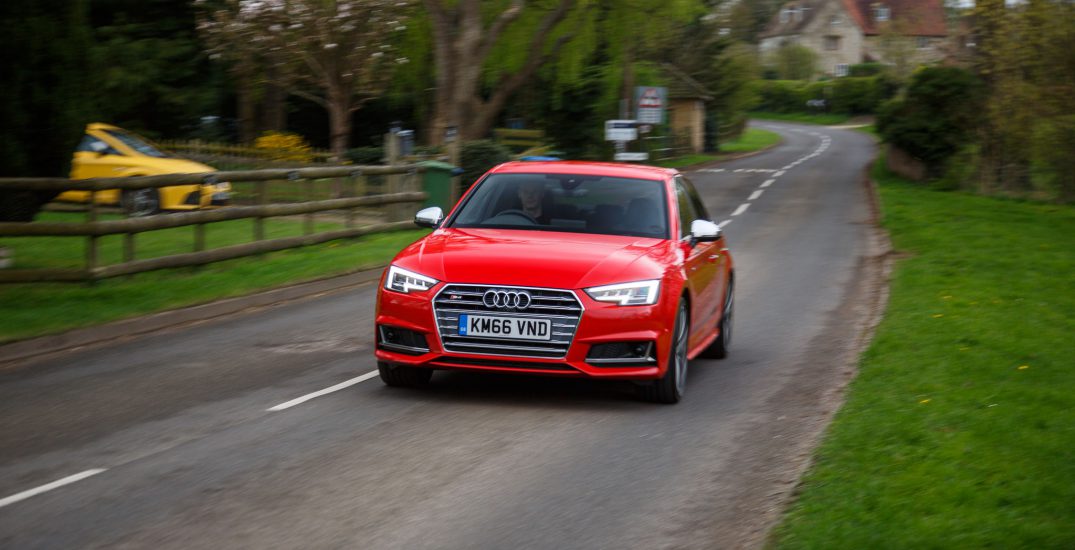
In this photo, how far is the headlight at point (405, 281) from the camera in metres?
8.34

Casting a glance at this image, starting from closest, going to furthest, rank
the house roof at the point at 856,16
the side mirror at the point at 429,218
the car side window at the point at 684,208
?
the side mirror at the point at 429,218, the car side window at the point at 684,208, the house roof at the point at 856,16

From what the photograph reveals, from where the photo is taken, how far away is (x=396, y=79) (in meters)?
36.1

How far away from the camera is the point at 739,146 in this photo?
68312 millimetres

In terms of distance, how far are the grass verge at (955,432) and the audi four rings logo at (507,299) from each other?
210 cm

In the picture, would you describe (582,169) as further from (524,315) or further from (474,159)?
(474,159)

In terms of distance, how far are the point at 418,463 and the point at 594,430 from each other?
1.42m

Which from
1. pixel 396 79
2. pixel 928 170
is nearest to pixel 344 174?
pixel 396 79

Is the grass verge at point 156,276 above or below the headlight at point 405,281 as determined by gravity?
below

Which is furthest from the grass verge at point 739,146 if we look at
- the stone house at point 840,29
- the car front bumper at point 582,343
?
the stone house at point 840,29

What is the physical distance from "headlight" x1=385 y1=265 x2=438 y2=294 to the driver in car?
1395mm

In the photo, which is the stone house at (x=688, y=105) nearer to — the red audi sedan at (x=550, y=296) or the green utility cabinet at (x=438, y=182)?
the green utility cabinet at (x=438, y=182)

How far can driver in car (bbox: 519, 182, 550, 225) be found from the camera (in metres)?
9.55

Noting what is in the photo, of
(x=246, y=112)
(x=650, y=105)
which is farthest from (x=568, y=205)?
(x=246, y=112)

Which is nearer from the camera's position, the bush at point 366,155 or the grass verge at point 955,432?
the grass verge at point 955,432
